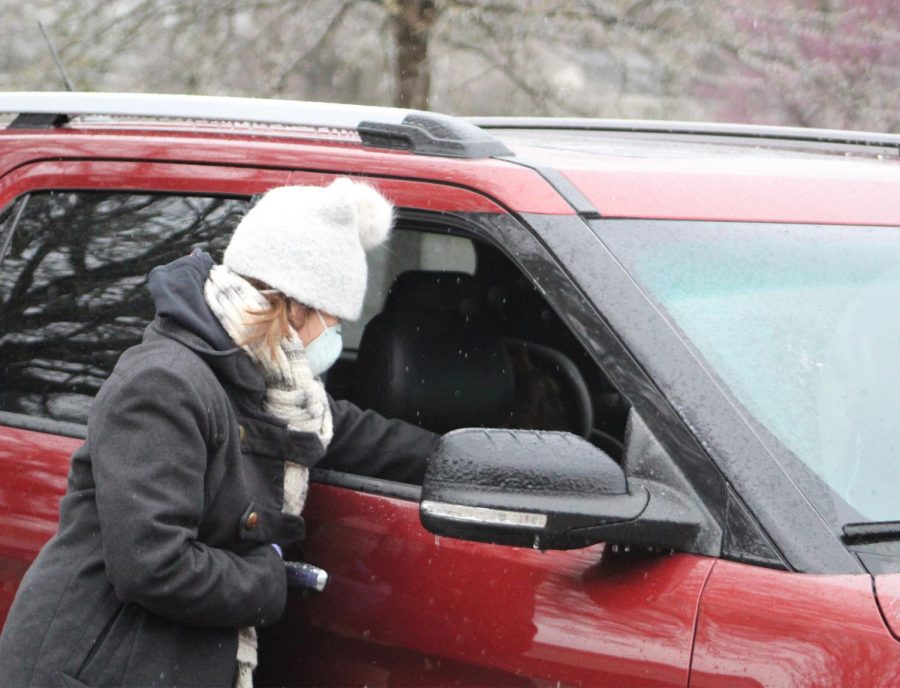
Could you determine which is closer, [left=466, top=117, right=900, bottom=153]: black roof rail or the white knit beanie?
the white knit beanie

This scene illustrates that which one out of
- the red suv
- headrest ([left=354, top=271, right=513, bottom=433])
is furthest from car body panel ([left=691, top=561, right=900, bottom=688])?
headrest ([left=354, top=271, right=513, bottom=433])

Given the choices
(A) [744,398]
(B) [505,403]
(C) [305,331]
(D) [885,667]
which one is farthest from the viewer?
(B) [505,403]

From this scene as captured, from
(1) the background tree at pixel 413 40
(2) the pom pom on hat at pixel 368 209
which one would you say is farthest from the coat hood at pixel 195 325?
(1) the background tree at pixel 413 40

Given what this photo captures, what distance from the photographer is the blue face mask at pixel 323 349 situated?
7.48ft

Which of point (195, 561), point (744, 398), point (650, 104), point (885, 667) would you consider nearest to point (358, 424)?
point (195, 561)

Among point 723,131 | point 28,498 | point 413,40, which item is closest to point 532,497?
point 28,498

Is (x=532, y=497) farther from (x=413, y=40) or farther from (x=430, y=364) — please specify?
(x=413, y=40)

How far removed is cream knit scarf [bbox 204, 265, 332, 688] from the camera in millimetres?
2164

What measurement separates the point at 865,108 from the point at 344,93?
621 cm

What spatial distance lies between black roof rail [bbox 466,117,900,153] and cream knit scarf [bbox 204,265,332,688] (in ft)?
4.77

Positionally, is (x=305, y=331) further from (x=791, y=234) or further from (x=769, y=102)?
(x=769, y=102)

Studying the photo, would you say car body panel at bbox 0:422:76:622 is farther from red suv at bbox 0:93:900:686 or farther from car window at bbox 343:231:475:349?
car window at bbox 343:231:475:349

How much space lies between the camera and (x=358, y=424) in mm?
2578

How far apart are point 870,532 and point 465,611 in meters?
0.65
